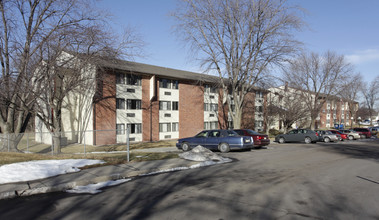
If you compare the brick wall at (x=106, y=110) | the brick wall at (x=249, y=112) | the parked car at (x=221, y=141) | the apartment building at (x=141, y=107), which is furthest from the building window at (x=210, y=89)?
the parked car at (x=221, y=141)

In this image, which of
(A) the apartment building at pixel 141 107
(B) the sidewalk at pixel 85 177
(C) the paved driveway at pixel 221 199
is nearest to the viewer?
(C) the paved driveway at pixel 221 199

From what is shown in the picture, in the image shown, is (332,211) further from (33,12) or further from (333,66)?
(333,66)

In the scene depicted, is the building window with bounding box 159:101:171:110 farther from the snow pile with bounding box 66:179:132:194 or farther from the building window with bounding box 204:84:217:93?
the snow pile with bounding box 66:179:132:194

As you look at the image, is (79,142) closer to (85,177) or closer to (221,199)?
(85,177)

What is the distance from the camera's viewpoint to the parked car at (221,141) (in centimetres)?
1641

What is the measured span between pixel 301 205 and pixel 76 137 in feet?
84.6

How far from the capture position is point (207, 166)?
37.2 ft

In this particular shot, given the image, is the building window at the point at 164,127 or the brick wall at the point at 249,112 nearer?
the building window at the point at 164,127

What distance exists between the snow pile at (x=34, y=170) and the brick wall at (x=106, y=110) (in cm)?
1541

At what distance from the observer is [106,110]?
26.5m

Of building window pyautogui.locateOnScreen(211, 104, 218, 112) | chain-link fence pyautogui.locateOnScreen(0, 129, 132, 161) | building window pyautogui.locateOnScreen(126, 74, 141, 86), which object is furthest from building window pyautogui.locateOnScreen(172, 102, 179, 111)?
building window pyautogui.locateOnScreen(211, 104, 218, 112)

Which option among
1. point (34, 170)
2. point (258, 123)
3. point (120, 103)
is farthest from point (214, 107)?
point (34, 170)

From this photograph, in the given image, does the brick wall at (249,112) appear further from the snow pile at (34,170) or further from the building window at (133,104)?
the snow pile at (34,170)

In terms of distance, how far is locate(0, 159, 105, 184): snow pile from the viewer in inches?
326
